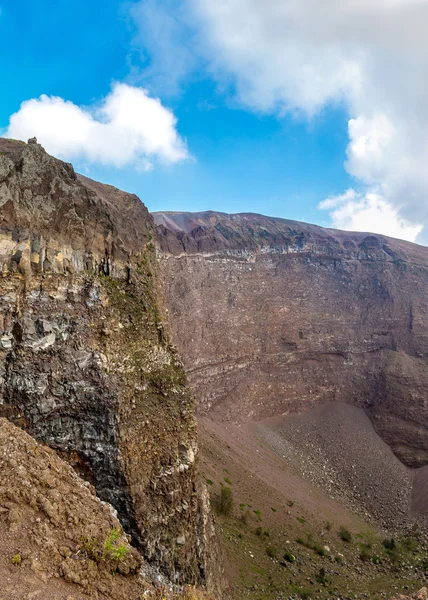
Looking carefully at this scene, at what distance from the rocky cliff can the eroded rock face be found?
29824 mm

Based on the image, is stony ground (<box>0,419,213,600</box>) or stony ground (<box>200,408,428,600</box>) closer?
stony ground (<box>0,419,213,600</box>)

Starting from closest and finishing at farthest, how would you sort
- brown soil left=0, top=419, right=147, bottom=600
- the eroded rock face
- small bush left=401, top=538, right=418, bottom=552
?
1. brown soil left=0, top=419, right=147, bottom=600
2. small bush left=401, top=538, right=418, bottom=552
3. the eroded rock face

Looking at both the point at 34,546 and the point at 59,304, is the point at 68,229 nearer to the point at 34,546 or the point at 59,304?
the point at 59,304

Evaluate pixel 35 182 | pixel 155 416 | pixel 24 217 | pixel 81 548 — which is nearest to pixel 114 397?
pixel 155 416

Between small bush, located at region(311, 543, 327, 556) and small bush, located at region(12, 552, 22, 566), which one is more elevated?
small bush, located at region(12, 552, 22, 566)

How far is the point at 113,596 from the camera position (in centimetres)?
616

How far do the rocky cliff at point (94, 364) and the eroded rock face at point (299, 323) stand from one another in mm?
29824

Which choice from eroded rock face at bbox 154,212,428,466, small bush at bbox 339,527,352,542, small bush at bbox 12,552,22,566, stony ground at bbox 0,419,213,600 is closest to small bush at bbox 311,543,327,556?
small bush at bbox 339,527,352,542

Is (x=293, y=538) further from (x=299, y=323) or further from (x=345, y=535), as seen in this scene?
(x=299, y=323)

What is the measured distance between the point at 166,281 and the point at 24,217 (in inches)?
1305

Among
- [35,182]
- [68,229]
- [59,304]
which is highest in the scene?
[35,182]

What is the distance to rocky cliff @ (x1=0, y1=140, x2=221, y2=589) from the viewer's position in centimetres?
1065

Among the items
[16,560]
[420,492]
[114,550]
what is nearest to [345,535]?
[420,492]

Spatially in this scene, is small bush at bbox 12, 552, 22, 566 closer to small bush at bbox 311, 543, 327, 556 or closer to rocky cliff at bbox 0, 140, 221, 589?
rocky cliff at bbox 0, 140, 221, 589
